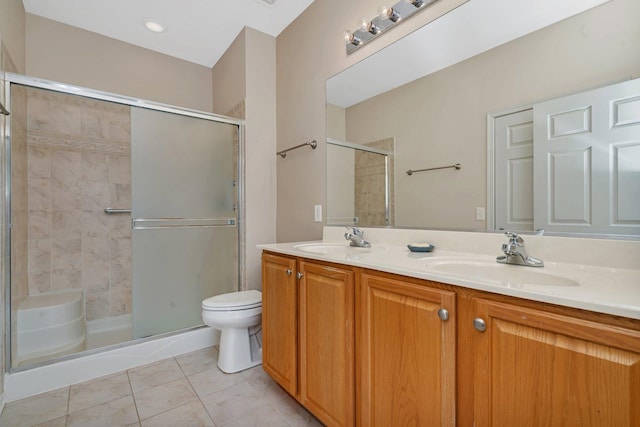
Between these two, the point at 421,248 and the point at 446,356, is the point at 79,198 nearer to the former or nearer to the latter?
the point at 421,248

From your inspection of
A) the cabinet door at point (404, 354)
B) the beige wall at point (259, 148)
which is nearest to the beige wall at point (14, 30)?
the beige wall at point (259, 148)

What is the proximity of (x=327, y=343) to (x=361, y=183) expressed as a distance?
3.32ft

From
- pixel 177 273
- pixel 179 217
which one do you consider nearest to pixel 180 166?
pixel 179 217

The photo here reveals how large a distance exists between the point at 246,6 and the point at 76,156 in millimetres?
1960

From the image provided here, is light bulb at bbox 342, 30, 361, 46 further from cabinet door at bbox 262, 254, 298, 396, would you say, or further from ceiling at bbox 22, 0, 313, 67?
cabinet door at bbox 262, 254, 298, 396

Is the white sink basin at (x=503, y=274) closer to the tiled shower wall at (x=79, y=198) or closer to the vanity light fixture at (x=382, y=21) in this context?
the vanity light fixture at (x=382, y=21)

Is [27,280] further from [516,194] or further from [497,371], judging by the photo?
[516,194]

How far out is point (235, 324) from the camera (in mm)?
1893

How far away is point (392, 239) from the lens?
163cm

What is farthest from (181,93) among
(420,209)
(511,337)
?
(511,337)

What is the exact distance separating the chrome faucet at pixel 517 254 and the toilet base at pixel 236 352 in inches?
65.1

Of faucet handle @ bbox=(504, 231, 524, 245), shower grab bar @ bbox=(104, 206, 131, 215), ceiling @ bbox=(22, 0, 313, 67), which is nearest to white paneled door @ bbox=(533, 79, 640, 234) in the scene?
faucet handle @ bbox=(504, 231, 524, 245)

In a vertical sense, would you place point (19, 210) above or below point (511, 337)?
above

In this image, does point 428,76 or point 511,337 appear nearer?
point 511,337
